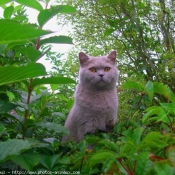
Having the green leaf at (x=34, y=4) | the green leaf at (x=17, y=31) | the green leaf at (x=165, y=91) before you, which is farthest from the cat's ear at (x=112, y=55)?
the green leaf at (x=17, y=31)

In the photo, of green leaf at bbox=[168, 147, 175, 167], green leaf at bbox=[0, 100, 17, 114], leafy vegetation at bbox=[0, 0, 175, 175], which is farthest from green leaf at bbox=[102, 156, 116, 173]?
green leaf at bbox=[0, 100, 17, 114]

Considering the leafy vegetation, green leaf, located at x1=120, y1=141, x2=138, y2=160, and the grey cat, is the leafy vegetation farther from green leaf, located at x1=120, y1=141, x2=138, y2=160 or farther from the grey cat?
the grey cat

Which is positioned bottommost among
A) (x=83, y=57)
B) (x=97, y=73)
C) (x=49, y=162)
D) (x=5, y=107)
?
(x=49, y=162)

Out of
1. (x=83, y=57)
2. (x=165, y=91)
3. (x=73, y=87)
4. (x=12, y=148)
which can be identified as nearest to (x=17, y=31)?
(x=12, y=148)

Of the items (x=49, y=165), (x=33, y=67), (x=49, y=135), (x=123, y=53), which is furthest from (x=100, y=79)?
(x=33, y=67)

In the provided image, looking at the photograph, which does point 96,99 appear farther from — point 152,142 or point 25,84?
point 152,142

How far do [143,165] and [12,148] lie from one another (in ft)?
0.85

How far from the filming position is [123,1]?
2828mm

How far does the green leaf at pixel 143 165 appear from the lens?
0.61 metres

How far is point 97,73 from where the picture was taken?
6.72 ft

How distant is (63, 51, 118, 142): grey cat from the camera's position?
1.95 metres

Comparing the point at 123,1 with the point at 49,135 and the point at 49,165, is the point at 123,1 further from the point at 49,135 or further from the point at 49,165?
the point at 49,165

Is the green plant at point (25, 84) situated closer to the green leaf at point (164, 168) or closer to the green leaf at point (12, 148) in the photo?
the green leaf at point (12, 148)

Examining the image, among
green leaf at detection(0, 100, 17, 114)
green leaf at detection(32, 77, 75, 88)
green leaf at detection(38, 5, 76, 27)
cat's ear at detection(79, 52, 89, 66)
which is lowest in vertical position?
green leaf at detection(0, 100, 17, 114)
